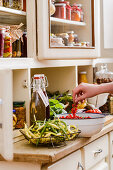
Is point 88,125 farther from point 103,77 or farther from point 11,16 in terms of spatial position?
point 103,77

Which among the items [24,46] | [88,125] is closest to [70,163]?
[88,125]

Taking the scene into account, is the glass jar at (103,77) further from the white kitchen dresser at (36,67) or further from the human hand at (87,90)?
the human hand at (87,90)

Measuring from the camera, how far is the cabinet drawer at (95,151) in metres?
1.92

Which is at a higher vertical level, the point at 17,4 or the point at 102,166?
the point at 17,4

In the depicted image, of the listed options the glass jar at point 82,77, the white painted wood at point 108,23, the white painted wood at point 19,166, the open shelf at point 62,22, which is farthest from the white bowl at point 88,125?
the white painted wood at point 108,23

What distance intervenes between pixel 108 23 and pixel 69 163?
1.78 m

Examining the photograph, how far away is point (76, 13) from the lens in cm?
249

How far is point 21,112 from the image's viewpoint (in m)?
2.01

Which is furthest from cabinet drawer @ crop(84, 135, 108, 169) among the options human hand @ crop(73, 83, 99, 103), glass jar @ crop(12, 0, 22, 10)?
glass jar @ crop(12, 0, 22, 10)

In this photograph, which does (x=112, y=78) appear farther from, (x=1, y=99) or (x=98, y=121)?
(x=1, y=99)

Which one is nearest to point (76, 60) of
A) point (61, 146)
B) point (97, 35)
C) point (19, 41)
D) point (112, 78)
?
point (97, 35)

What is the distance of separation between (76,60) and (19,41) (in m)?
0.62

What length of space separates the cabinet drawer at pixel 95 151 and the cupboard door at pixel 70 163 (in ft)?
0.28

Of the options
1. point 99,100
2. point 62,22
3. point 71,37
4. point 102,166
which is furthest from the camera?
point 99,100
